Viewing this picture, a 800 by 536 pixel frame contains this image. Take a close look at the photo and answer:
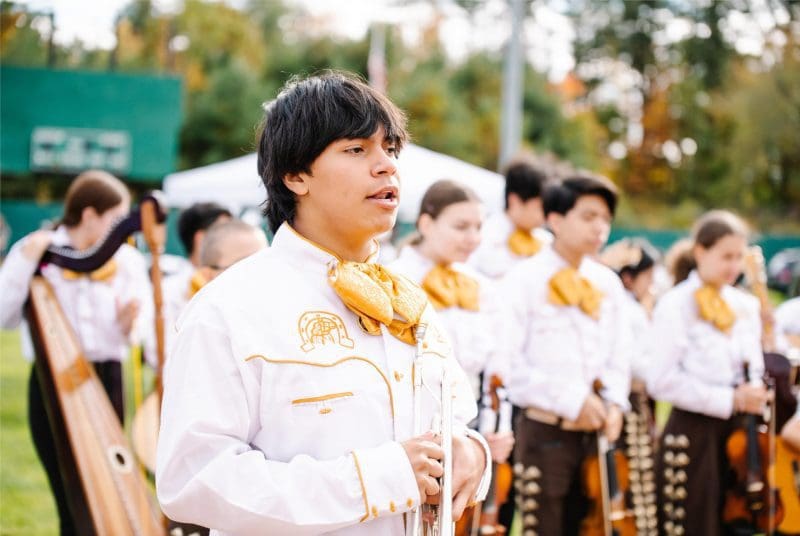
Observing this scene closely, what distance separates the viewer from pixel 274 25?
150 ft

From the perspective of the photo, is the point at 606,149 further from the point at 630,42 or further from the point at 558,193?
the point at 558,193

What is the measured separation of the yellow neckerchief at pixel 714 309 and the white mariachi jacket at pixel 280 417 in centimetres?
363

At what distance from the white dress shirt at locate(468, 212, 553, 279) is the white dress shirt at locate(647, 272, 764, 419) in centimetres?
117

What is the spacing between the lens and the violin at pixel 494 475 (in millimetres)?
4098

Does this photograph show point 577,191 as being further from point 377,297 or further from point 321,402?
point 321,402

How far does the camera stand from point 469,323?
490 cm

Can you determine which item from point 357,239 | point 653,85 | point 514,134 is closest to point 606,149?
point 653,85

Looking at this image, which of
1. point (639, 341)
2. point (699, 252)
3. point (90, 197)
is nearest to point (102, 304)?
point (90, 197)

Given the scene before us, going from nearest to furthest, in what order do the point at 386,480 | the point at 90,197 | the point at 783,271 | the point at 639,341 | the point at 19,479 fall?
A: the point at 386,480 < the point at 90,197 < the point at 639,341 < the point at 19,479 < the point at 783,271

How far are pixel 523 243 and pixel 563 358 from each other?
1.67m

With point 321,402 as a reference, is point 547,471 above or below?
below

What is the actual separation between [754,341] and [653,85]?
125ft

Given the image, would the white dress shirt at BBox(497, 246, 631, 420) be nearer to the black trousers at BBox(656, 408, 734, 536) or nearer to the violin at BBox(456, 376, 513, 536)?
the violin at BBox(456, 376, 513, 536)

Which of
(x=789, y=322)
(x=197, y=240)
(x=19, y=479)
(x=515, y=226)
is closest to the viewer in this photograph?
(x=197, y=240)
